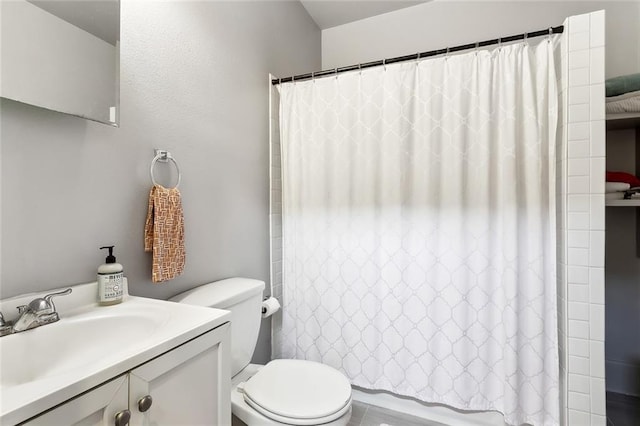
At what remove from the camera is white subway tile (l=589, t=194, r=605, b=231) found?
4.16 feet

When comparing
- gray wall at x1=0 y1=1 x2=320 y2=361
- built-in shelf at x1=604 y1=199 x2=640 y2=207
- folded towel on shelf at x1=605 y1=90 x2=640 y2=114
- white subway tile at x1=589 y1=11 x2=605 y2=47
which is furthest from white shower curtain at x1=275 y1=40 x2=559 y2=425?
folded towel on shelf at x1=605 y1=90 x2=640 y2=114

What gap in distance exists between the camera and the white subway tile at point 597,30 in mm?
1267

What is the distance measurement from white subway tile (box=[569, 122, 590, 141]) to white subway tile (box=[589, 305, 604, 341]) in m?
0.70

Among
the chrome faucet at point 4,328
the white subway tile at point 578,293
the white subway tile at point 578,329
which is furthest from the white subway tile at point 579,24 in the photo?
the chrome faucet at point 4,328

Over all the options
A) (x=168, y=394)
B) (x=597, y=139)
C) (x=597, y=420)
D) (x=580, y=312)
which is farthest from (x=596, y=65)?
(x=168, y=394)

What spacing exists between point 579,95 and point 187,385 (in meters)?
1.75

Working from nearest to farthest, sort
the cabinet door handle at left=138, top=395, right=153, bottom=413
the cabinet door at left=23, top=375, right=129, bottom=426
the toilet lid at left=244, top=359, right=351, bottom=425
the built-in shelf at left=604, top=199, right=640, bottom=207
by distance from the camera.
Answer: the cabinet door at left=23, top=375, right=129, bottom=426 < the cabinet door handle at left=138, top=395, right=153, bottom=413 < the toilet lid at left=244, top=359, right=351, bottom=425 < the built-in shelf at left=604, top=199, right=640, bottom=207

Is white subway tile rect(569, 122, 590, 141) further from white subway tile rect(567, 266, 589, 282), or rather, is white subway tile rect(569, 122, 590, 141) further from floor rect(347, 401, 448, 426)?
floor rect(347, 401, 448, 426)

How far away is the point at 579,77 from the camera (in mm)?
1297

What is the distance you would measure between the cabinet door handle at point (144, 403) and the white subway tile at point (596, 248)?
1.61m

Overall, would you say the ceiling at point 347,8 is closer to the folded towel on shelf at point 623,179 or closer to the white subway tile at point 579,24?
the white subway tile at point 579,24

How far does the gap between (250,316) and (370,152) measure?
3.37 feet

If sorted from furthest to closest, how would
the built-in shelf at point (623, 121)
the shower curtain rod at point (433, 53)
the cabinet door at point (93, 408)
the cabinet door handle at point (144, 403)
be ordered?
the built-in shelf at point (623, 121)
the shower curtain rod at point (433, 53)
the cabinet door handle at point (144, 403)
the cabinet door at point (93, 408)

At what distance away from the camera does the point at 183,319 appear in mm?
848
